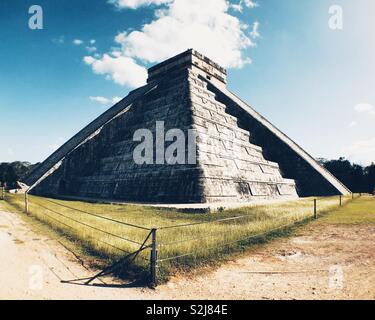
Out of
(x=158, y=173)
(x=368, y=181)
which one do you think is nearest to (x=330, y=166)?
(x=368, y=181)

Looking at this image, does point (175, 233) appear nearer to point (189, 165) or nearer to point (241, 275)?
point (241, 275)

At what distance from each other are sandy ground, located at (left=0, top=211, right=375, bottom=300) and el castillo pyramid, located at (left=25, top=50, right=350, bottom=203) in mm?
7374

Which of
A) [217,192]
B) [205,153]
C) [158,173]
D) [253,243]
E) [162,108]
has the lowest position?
[253,243]

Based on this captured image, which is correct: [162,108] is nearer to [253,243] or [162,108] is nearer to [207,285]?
[253,243]

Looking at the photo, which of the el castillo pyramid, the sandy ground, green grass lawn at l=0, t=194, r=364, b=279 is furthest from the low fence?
the el castillo pyramid

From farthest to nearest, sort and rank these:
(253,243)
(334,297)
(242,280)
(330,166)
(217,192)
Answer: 1. (330,166)
2. (217,192)
3. (253,243)
4. (242,280)
5. (334,297)

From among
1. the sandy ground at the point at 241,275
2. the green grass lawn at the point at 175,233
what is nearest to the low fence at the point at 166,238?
the green grass lawn at the point at 175,233

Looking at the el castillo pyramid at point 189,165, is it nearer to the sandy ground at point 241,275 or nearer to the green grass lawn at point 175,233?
the green grass lawn at point 175,233

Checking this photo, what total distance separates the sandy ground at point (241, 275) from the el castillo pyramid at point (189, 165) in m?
7.37

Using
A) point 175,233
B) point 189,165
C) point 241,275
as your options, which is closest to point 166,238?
point 175,233

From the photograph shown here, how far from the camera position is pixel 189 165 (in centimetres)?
1525

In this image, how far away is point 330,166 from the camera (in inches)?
1361

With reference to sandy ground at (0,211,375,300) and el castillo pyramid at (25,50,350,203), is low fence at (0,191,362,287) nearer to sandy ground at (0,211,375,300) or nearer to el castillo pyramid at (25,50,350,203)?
sandy ground at (0,211,375,300)

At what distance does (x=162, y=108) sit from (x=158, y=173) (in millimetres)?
7644
